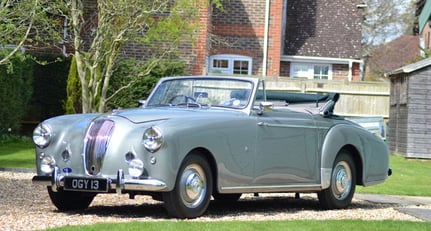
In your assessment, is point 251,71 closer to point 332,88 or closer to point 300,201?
point 332,88

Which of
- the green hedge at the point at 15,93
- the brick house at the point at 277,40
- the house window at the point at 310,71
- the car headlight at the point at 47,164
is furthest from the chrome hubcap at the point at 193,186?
the house window at the point at 310,71

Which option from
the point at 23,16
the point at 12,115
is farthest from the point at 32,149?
the point at 23,16

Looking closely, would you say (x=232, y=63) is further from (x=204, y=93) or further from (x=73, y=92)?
(x=204, y=93)

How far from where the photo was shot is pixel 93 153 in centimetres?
892

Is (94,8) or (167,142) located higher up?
(94,8)

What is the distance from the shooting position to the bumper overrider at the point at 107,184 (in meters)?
8.55

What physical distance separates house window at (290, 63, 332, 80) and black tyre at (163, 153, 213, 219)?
987 inches

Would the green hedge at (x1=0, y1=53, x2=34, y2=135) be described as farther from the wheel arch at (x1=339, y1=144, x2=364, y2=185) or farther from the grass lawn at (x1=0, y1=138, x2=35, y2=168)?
the wheel arch at (x1=339, y1=144, x2=364, y2=185)

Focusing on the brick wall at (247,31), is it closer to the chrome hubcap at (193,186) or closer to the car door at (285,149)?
the car door at (285,149)

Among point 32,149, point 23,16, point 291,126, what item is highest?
point 23,16

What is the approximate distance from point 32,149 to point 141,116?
12.8 metres

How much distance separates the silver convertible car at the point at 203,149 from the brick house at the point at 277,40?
17.3 meters

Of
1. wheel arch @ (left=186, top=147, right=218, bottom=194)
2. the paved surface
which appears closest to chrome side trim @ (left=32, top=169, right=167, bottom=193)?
wheel arch @ (left=186, top=147, right=218, bottom=194)

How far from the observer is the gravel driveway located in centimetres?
870
